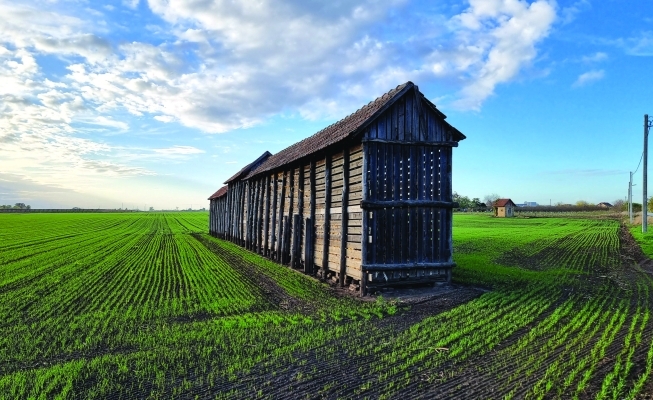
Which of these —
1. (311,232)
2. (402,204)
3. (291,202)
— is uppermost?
(291,202)

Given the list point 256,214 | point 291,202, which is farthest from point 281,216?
point 256,214

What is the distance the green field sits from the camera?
19.4 ft

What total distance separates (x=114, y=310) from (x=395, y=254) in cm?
760

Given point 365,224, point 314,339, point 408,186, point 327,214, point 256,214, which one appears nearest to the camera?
point 314,339

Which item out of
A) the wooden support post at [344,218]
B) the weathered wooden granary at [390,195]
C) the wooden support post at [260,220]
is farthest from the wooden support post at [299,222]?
the wooden support post at [260,220]

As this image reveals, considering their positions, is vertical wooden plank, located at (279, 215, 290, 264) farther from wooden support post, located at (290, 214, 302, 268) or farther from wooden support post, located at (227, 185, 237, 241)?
wooden support post, located at (227, 185, 237, 241)

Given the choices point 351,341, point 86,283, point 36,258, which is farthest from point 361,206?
point 36,258

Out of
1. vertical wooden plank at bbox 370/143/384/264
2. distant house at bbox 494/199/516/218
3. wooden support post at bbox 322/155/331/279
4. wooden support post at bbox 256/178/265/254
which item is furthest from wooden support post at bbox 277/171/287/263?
distant house at bbox 494/199/516/218

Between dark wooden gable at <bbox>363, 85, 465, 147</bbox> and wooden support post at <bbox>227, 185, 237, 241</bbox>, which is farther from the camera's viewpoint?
wooden support post at <bbox>227, 185, 237, 241</bbox>

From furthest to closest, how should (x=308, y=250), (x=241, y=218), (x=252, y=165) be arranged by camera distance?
(x=252, y=165) → (x=241, y=218) → (x=308, y=250)

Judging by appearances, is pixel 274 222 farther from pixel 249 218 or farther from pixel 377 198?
pixel 377 198

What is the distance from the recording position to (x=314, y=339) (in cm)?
796

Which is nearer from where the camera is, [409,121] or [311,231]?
[409,121]

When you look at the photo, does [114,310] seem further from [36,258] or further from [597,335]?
[36,258]
